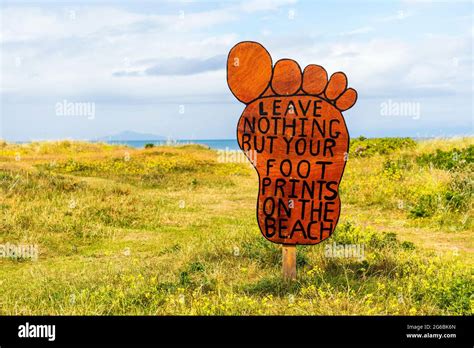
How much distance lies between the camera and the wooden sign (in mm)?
5996

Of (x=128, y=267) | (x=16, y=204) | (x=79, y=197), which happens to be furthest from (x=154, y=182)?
(x=128, y=267)

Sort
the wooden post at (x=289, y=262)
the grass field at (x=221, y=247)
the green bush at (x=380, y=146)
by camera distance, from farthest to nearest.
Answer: the green bush at (x=380, y=146) < the wooden post at (x=289, y=262) < the grass field at (x=221, y=247)

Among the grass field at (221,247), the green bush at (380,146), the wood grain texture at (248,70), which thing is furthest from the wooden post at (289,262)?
the green bush at (380,146)

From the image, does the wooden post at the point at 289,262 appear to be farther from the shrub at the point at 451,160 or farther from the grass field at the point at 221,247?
the shrub at the point at 451,160

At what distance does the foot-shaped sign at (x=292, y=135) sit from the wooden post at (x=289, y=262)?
0.16 metres

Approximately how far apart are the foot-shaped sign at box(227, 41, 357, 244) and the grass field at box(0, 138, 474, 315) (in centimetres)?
74

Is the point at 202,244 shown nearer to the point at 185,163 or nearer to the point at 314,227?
the point at 314,227

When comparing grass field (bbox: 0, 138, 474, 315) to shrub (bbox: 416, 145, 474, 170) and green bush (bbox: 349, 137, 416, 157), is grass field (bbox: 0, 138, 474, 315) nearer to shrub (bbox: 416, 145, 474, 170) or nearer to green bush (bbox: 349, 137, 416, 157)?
shrub (bbox: 416, 145, 474, 170)

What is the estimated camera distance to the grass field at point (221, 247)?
571 centimetres

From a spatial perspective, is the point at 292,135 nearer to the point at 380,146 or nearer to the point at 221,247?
the point at 221,247

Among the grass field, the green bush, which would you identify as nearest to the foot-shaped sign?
the grass field

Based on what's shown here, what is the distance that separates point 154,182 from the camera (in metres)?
17.2

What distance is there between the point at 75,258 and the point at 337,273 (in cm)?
422

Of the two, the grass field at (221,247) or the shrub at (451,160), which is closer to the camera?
the grass field at (221,247)
